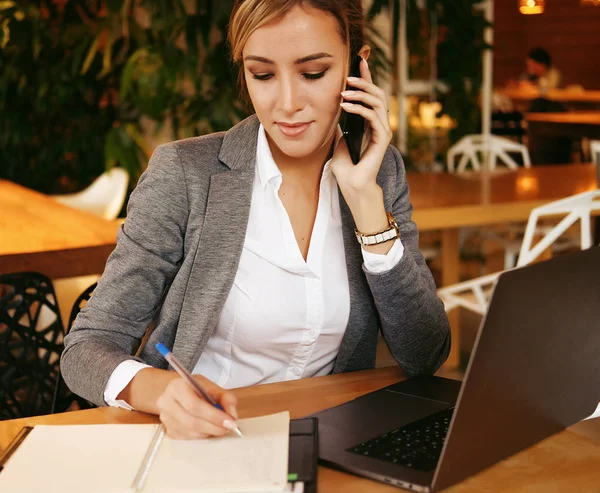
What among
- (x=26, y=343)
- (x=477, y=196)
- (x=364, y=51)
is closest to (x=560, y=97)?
(x=477, y=196)

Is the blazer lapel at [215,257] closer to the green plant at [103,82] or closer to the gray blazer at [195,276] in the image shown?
the gray blazer at [195,276]

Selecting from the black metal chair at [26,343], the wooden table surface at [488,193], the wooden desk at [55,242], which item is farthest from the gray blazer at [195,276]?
the wooden table surface at [488,193]

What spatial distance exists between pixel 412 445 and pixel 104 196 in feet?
11.3

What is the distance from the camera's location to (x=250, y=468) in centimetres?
101

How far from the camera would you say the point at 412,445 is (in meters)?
1.11

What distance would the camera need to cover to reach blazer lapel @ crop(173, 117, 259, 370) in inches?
56.9

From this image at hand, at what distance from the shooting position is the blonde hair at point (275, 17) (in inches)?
55.5

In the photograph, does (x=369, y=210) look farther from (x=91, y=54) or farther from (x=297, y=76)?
(x=91, y=54)

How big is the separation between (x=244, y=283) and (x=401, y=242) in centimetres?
29

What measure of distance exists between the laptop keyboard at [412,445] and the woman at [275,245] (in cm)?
31

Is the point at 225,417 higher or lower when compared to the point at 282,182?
lower

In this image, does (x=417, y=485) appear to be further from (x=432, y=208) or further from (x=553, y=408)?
(x=432, y=208)

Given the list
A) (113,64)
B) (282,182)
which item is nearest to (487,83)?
(113,64)

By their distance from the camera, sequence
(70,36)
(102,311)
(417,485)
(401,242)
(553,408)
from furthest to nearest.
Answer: (70,36) < (401,242) < (102,311) < (553,408) < (417,485)
